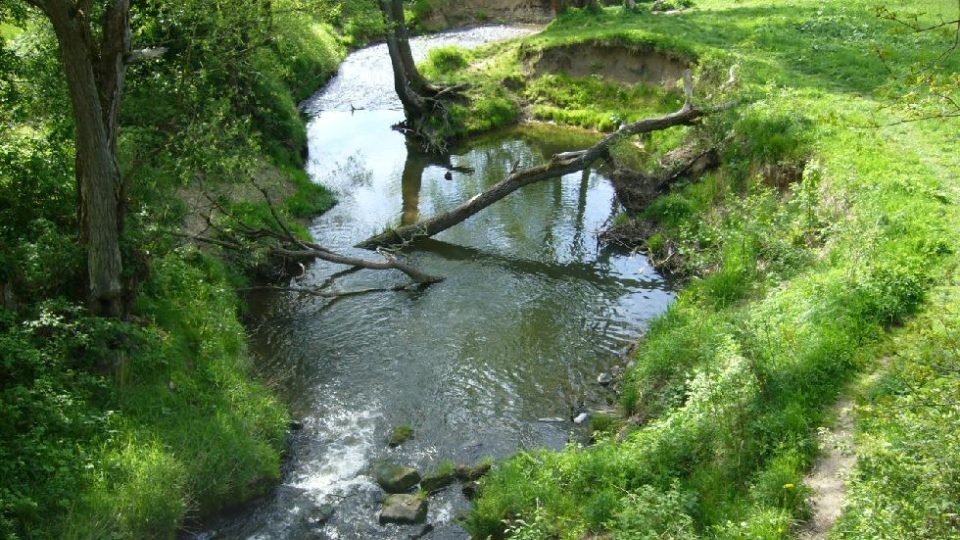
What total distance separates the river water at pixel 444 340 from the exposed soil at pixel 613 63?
6.68 meters

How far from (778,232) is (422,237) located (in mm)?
8713

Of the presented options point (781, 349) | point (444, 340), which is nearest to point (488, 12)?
point (444, 340)

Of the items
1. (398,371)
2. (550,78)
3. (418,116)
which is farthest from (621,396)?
(550,78)

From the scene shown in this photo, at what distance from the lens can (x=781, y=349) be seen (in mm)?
9586

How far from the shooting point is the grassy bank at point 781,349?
289 inches

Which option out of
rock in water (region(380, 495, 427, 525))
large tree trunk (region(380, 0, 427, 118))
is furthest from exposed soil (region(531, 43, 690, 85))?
rock in water (region(380, 495, 427, 525))

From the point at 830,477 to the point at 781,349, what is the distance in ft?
7.28

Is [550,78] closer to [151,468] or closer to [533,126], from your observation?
[533,126]

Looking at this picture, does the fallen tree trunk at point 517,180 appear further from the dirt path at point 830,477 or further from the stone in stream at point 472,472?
the dirt path at point 830,477

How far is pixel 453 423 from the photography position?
11.3 meters

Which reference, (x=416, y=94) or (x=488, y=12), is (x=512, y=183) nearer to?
(x=416, y=94)

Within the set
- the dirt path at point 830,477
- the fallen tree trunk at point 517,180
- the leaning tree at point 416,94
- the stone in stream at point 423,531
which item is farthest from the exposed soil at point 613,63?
the stone in stream at point 423,531

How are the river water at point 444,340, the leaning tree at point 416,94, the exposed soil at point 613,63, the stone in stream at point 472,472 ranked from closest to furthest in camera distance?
the stone in stream at point 472,472 < the river water at point 444,340 < the leaning tree at point 416,94 < the exposed soil at point 613,63

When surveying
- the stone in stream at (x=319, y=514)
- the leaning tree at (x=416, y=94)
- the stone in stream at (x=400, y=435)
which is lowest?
the stone in stream at (x=319, y=514)
